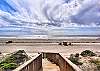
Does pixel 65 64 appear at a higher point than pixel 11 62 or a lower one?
higher

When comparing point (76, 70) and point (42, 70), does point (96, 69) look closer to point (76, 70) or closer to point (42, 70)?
point (42, 70)

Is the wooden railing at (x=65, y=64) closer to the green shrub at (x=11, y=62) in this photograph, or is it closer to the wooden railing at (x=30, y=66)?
the wooden railing at (x=30, y=66)

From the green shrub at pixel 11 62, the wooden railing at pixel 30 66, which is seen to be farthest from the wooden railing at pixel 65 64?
the green shrub at pixel 11 62

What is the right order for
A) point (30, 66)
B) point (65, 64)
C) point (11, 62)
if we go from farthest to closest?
1. point (11, 62)
2. point (65, 64)
3. point (30, 66)

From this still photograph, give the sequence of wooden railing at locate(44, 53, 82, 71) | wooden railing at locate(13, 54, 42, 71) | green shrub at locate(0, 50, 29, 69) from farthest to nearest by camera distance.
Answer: green shrub at locate(0, 50, 29, 69), wooden railing at locate(44, 53, 82, 71), wooden railing at locate(13, 54, 42, 71)

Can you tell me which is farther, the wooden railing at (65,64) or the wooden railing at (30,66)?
the wooden railing at (65,64)

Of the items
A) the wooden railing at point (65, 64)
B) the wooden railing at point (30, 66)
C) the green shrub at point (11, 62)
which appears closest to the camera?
the wooden railing at point (30, 66)

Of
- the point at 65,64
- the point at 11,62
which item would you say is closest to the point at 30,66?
the point at 65,64

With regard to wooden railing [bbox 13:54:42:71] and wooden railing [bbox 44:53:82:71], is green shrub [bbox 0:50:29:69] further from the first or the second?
wooden railing [bbox 44:53:82:71]

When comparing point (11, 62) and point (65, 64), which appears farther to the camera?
point (11, 62)

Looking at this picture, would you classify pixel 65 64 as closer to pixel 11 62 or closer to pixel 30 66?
pixel 30 66

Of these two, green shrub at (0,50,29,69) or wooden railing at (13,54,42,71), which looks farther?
green shrub at (0,50,29,69)

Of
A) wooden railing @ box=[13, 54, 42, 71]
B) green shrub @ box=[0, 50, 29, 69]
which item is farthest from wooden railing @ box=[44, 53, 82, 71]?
green shrub @ box=[0, 50, 29, 69]

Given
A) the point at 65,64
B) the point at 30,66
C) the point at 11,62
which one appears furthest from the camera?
the point at 11,62
